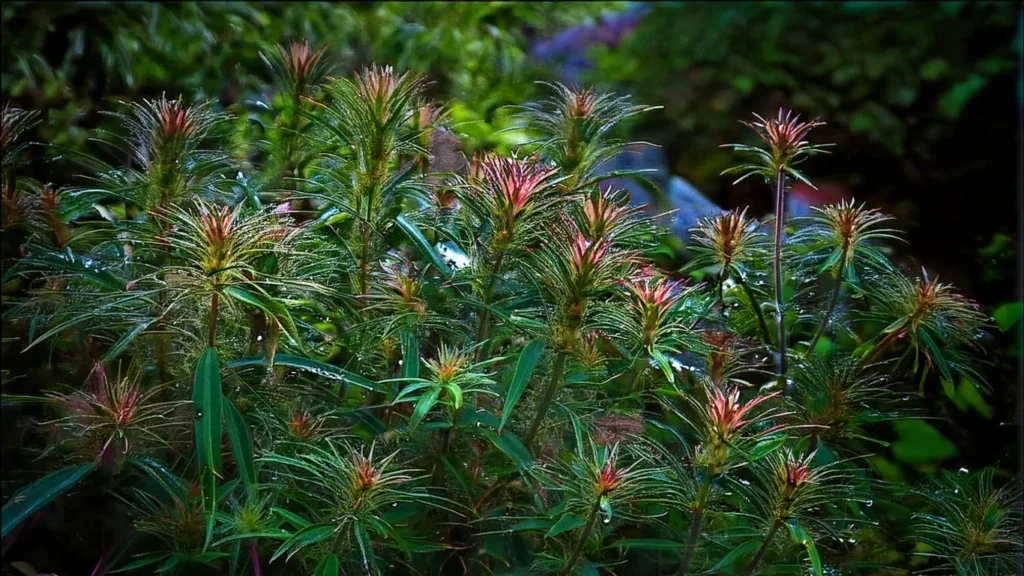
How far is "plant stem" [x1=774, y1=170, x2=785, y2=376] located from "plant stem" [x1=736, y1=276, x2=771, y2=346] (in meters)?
0.02

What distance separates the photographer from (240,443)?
1087 millimetres

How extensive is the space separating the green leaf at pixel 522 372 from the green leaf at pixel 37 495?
0.50 m

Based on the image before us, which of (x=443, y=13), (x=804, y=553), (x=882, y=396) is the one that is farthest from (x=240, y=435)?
(x=443, y=13)

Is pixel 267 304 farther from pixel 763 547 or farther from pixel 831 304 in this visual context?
pixel 831 304

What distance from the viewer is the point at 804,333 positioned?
157 cm

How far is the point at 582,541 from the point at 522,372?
0.21 m

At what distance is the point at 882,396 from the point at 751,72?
11.8ft

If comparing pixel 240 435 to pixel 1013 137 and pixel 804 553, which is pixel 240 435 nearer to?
pixel 804 553

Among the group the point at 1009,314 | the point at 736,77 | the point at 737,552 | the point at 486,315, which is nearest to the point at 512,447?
the point at 486,315

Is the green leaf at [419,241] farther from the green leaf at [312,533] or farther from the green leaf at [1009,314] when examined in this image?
the green leaf at [1009,314]

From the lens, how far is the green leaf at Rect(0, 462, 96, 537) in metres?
1.05

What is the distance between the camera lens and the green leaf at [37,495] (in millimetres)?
1050

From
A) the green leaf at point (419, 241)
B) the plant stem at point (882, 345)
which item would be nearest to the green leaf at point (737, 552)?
the plant stem at point (882, 345)

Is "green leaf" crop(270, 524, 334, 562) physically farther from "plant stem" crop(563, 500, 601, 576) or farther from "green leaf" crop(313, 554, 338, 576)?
"plant stem" crop(563, 500, 601, 576)
